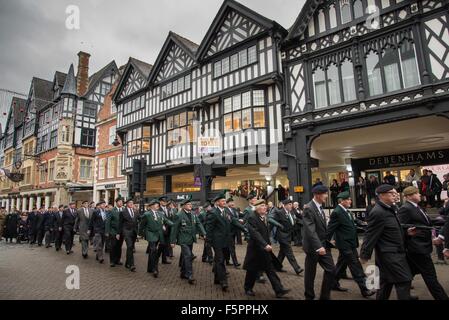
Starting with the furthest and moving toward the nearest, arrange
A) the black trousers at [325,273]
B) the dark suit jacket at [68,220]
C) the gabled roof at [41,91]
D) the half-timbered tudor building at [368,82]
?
the gabled roof at [41,91] < the dark suit jacket at [68,220] < the half-timbered tudor building at [368,82] < the black trousers at [325,273]

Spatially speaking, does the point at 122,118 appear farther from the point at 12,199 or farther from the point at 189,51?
the point at 12,199

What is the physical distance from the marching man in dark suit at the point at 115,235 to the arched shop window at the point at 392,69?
11.3 meters

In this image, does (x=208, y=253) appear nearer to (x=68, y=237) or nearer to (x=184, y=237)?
(x=184, y=237)

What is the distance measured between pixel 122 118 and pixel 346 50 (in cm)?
1767

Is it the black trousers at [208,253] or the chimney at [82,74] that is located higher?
the chimney at [82,74]

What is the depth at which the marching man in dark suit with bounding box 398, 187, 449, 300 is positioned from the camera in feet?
14.3

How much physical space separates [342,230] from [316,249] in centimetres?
130

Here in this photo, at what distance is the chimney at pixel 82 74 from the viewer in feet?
110

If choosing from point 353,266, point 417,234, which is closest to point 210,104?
point 353,266

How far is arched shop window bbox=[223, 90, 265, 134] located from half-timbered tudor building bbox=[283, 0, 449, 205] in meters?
1.59

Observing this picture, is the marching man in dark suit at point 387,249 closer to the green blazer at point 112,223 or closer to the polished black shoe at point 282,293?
the polished black shoe at point 282,293

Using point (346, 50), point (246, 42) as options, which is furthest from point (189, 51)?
point (346, 50)

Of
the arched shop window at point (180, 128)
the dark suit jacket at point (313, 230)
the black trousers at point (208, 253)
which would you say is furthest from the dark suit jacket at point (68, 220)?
the dark suit jacket at point (313, 230)

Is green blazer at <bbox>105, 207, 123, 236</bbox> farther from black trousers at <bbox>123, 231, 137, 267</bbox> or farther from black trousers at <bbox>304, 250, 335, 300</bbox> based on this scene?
black trousers at <bbox>304, 250, 335, 300</bbox>
